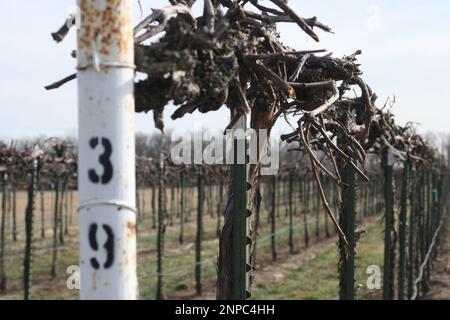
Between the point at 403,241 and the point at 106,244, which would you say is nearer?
the point at 106,244

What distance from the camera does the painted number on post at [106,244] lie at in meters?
1.17

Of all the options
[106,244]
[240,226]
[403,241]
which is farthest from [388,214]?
[106,244]

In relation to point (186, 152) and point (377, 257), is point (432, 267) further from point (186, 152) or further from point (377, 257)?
point (186, 152)

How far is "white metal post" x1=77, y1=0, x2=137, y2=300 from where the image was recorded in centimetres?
117

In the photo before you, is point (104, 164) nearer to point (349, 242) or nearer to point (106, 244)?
point (106, 244)

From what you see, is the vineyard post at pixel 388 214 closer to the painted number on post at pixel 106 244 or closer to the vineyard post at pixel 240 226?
the vineyard post at pixel 240 226

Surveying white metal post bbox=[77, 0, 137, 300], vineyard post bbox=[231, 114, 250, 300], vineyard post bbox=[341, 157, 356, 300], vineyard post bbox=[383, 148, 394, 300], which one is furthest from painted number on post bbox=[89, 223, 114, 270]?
vineyard post bbox=[383, 148, 394, 300]

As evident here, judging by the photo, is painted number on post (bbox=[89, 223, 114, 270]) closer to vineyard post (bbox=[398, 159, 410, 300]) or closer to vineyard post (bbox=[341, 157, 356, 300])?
vineyard post (bbox=[341, 157, 356, 300])

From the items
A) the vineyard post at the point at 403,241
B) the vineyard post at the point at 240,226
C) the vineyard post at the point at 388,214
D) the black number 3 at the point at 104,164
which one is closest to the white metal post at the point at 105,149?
the black number 3 at the point at 104,164

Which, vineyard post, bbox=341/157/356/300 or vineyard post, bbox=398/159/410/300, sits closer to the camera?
vineyard post, bbox=341/157/356/300

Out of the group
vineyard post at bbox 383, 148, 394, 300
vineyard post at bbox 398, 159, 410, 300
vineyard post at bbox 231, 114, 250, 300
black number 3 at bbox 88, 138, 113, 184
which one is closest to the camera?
black number 3 at bbox 88, 138, 113, 184

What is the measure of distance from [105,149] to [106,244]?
0.18 meters

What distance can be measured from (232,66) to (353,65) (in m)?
0.75

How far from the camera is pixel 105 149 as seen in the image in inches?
45.9
